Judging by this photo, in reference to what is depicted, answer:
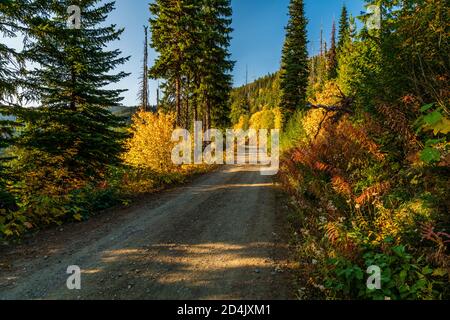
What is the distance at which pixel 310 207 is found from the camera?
8594 mm

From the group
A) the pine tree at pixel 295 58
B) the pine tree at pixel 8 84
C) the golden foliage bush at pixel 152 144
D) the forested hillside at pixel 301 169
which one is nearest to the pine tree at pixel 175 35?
the golden foliage bush at pixel 152 144

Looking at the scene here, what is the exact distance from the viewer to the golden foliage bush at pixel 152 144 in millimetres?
15945

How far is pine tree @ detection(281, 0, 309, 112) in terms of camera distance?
34844 mm

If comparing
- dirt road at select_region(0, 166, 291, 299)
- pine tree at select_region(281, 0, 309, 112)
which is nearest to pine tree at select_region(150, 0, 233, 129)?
pine tree at select_region(281, 0, 309, 112)

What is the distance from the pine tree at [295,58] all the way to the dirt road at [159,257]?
28538 millimetres

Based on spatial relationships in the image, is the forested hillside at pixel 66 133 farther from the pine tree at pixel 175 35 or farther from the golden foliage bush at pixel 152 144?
the pine tree at pixel 175 35

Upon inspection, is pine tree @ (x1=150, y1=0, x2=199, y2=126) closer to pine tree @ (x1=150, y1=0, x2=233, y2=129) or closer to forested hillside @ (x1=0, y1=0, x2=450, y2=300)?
pine tree @ (x1=150, y1=0, x2=233, y2=129)

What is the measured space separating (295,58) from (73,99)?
29.4 meters

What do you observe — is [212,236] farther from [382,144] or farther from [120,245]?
[382,144]

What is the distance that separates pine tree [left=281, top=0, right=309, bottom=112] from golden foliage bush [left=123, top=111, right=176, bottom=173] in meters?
22.9

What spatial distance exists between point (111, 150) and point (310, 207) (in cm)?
901

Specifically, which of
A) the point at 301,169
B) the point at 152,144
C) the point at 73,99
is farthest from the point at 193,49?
the point at 301,169

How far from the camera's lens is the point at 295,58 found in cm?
3488
